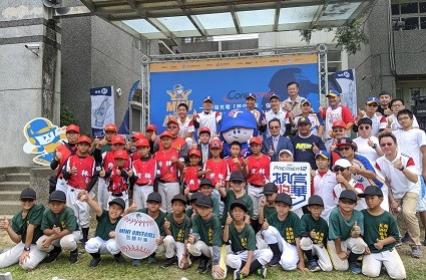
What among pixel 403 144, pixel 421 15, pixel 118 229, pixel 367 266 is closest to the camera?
pixel 367 266

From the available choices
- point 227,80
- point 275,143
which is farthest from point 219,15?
point 275,143

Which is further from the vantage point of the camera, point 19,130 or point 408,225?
point 19,130

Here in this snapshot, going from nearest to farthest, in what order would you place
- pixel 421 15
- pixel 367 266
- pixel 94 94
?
1. pixel 367 266
2. pixel 94 94
3. pixel 421 15

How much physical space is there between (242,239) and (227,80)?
442cm

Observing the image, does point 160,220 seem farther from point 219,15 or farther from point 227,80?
point 219,15

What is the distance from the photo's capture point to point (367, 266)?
5191 mm

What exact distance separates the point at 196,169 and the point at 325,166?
71.7 inches

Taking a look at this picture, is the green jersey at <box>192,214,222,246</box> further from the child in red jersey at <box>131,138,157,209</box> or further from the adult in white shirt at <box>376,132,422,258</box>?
the adult in white shirt at <box>376,132,422,258</box>

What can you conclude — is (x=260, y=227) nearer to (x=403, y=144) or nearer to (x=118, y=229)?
(x=118, y=229)

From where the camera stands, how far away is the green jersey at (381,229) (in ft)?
17.2

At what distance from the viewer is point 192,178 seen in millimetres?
6238

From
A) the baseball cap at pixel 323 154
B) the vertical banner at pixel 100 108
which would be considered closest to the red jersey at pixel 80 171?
the baseball cap at pixel 323 154

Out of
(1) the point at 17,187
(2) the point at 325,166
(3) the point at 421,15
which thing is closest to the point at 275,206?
(2) the point at 325,166

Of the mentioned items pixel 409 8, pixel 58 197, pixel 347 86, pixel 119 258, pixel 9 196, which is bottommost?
pixel 119 258
